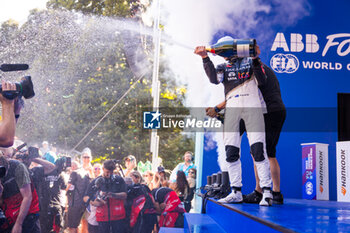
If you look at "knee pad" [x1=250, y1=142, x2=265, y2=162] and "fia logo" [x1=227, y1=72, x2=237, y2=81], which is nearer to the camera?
"knee pad" [x1=250, y1=142, x2=265, y2=162]

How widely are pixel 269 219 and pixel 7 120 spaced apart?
3.00 meters

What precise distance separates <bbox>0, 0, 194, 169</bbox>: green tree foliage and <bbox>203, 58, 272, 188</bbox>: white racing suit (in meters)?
1.25

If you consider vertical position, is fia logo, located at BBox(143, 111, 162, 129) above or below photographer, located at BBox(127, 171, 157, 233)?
above

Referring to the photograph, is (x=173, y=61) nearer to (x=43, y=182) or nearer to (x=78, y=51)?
(x=78, y=51)

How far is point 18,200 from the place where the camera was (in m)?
3.45

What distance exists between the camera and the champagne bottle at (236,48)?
2.33 metres

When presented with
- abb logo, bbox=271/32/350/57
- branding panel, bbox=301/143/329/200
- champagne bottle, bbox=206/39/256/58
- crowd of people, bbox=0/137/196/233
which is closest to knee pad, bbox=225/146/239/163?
champagne bottle, bbox=206/39/256/58

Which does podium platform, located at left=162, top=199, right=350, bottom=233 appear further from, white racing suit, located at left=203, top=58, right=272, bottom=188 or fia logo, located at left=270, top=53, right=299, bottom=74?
fia logo, located at left=270, top=53, right=299, bottom=74

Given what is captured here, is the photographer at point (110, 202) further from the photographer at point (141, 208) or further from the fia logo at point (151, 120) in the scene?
the fia logo at point (151, 120)

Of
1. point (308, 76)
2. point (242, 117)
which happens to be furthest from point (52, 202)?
point (308, 76)

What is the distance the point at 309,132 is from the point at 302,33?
110 cm

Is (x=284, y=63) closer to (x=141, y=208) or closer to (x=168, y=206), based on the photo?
(x=168, y=206)

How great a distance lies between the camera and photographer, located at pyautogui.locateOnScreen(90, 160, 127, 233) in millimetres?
3609

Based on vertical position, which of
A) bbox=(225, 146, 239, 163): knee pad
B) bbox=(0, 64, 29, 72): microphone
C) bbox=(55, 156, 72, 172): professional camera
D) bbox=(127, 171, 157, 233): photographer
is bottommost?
bbox=(127, 171, 157, 233): photographer
